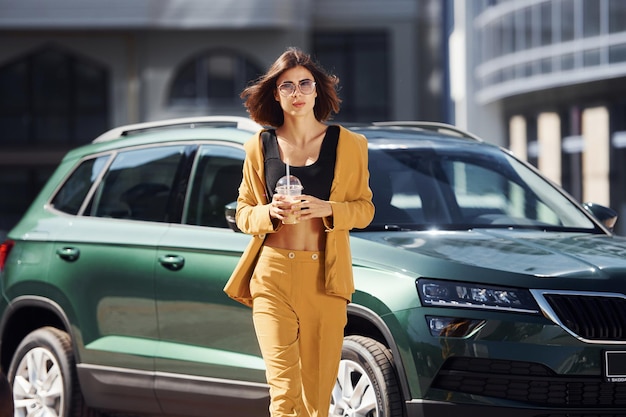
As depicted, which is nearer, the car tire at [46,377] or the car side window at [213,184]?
the car side window at [213,184]

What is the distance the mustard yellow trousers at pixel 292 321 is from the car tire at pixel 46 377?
2.40 m

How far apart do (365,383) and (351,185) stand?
923 millimetres

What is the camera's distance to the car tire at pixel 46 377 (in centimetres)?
782

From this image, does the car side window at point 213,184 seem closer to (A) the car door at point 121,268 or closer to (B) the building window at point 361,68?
(A) the car door at point 121,268

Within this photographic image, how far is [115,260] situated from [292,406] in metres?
2.24

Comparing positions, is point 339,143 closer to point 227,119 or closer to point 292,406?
point 292,406

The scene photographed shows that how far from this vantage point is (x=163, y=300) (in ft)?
23.9

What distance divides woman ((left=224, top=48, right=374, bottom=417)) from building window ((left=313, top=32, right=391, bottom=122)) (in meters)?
32.5

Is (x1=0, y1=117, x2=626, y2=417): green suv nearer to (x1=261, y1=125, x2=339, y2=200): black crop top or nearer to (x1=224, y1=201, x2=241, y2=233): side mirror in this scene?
(x1=224, y1=201, x2=241, y2=233): side mirror

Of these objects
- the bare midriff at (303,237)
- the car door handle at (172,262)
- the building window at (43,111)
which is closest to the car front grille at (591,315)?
the bare midriff at (303,237)

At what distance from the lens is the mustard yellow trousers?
564 centimetres

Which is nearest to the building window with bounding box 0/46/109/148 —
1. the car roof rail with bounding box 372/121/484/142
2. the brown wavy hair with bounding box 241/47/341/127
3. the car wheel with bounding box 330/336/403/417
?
the car roof rail with bounding box 372/121/484/142

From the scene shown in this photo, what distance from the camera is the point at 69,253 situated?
7.97 m

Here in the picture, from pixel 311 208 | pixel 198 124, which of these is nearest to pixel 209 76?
pixel 198 124
